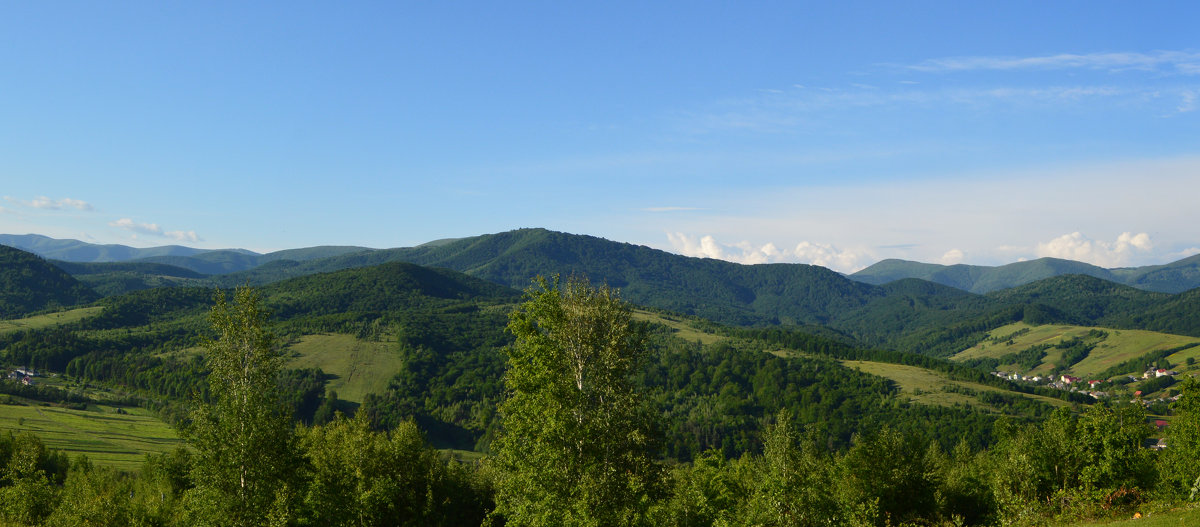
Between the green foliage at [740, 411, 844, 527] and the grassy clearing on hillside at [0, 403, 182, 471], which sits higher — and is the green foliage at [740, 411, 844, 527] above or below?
above

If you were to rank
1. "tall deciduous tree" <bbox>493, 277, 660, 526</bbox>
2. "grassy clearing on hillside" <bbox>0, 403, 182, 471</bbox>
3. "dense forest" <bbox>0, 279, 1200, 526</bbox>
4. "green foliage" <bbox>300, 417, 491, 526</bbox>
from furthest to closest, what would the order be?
1. "grassy clearing on hillside" <bbox>0, 403, 182, 471</bbox>
2. "green foliage" <bbox>300, 417, 491, 526</bbox>
3. "dense forest" <bbox>0, 279, 1200, 526</bbox>
4. "tall deciduous tree" <bbox>493, 277, 660, 526</bbox>

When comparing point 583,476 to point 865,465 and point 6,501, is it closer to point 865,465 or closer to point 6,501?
point 865,465

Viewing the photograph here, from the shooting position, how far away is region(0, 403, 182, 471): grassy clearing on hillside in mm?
148375

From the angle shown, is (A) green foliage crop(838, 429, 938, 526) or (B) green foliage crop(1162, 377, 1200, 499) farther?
(A) green foliage crop(838, 429, 938, 526)

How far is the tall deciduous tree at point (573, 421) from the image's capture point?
3075cm

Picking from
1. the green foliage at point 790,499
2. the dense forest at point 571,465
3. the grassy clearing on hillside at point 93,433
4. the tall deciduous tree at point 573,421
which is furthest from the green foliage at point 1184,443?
the grassy clearing on hillside at point 93,433

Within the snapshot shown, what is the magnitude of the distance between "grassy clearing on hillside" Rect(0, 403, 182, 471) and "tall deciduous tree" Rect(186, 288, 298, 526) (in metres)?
134

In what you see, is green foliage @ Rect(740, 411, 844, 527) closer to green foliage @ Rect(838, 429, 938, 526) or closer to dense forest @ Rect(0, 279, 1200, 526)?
dense forest @ Rect(0, 279, 1200, 526)

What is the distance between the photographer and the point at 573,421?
31.7 meters

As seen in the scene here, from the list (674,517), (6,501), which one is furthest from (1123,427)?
(6,501)

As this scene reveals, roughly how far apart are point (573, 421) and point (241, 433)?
18066mm

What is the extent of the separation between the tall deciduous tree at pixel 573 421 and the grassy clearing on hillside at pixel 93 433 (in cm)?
14509

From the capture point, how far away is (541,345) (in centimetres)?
3306

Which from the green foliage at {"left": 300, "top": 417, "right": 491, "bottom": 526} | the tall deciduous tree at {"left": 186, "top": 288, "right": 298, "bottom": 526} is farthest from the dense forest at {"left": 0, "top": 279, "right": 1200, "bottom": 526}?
the green foliage at {"left": 300, "top": 417, "right": 491, "bottom": 526}
